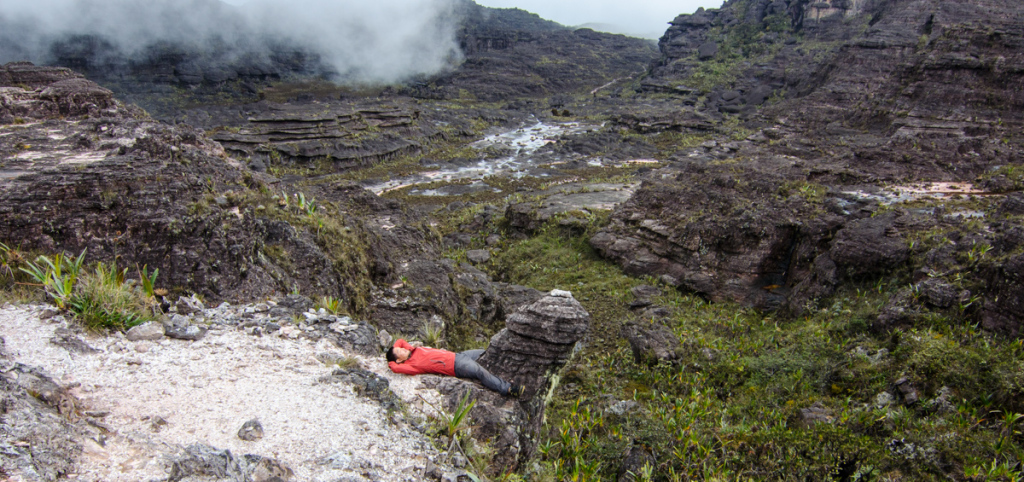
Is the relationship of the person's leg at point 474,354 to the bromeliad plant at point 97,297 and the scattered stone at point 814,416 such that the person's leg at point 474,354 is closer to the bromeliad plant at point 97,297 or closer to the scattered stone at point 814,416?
the bromeliad plant at point 97,297

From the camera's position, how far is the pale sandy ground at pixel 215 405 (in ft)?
11.0

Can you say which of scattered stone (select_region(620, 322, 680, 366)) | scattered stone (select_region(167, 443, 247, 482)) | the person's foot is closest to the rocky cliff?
scattered stone (select_region(620, 322, 680, 366))

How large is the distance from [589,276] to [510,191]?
48.8 ft

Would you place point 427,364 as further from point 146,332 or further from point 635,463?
point 635,463

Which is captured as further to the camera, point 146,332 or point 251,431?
point 146,332

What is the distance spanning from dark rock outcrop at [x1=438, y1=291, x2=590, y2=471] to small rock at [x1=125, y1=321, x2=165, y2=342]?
2.55m

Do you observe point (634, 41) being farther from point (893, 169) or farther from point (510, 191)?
point (893, 169)

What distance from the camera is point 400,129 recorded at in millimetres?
41719

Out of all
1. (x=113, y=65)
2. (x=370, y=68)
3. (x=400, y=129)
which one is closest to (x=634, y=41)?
(x=370, y=68)

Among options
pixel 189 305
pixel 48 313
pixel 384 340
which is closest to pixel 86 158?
pixel 189 305

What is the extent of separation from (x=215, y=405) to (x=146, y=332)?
4.14 feet

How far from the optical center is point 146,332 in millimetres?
4543

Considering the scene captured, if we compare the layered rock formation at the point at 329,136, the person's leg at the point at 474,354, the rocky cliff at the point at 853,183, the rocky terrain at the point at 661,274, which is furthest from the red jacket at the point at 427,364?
the layered rock formation at the point at 329,136

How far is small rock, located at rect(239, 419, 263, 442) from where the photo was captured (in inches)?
141
